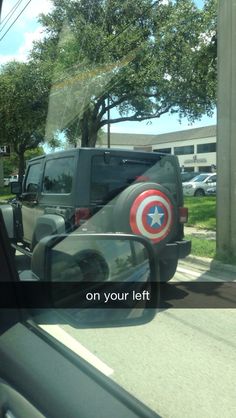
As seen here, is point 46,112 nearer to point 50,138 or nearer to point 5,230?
point 50,138

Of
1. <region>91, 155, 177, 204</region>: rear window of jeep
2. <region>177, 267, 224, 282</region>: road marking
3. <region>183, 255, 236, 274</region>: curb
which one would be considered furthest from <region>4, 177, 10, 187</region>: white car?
<region>183, 255, 236, 274</region>: curb

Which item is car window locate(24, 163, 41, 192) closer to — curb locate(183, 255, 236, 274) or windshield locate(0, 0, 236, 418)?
windshield locate(0, 0, 236, 418)

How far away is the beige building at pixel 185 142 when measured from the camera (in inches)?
76.6

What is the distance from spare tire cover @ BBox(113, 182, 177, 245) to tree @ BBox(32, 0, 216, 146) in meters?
0.30

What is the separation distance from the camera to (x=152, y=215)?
1.98 m

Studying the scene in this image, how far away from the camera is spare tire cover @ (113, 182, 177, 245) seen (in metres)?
1.84

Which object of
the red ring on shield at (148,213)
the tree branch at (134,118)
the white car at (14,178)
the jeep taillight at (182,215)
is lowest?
the jeep taillight at (182,215)

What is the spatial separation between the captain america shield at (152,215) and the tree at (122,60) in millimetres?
322

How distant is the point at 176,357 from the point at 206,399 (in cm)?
74

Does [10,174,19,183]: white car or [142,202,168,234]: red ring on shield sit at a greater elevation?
[10,174,19,183]: white car

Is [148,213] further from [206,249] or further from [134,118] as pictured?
[206,249]

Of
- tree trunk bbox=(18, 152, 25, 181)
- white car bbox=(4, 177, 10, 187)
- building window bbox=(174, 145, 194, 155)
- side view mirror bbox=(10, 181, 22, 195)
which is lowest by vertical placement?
side view mirror bbox=(10, 181, 22, 195)

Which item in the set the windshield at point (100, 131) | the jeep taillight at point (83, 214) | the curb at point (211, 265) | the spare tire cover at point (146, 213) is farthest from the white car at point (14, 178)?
the curb at point (211, 265)

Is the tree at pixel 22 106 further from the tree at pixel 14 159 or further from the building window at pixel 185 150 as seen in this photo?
the building window at pixel 185 150
